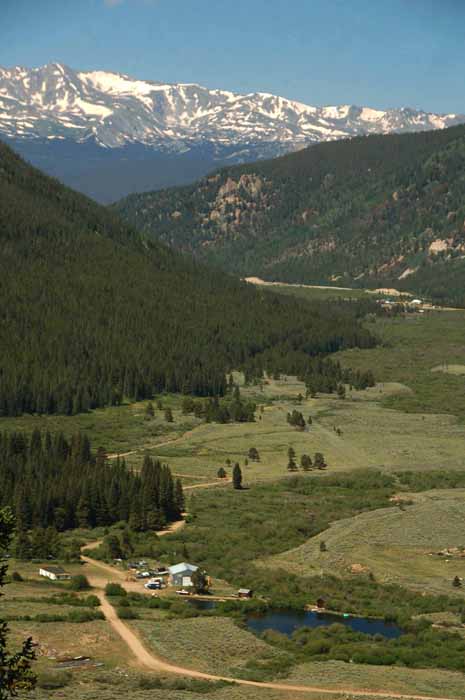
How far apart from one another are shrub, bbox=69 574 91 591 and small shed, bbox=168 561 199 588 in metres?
6.85

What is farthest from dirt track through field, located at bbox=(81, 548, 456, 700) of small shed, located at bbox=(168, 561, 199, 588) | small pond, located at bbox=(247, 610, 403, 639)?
small pond, located at bbox=(247, 610, 403, 639)

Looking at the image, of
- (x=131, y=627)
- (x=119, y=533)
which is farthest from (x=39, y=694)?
(x=119, y=533)

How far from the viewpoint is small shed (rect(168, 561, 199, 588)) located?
112m

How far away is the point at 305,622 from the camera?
10244cm

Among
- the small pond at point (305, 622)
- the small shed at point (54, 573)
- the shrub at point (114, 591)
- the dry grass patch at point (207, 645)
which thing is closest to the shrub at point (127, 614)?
the dry grass patch at point (207, 645)

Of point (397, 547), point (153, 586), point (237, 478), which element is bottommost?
point (153, 586)

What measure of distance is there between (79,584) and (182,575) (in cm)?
837

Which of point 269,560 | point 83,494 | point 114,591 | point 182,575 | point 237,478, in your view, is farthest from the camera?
point 237,478

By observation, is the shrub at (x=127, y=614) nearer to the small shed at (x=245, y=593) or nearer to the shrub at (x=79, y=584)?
the shrub at (x=79, y=584)

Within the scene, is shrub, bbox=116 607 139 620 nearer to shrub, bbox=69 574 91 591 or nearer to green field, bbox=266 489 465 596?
shrub, bbox=69 574 91 591

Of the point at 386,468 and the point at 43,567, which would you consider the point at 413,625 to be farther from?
the point at 386,468

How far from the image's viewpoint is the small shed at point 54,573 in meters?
113

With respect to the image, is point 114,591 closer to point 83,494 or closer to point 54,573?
point 54,573

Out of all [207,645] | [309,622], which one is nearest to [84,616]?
[207,645]
